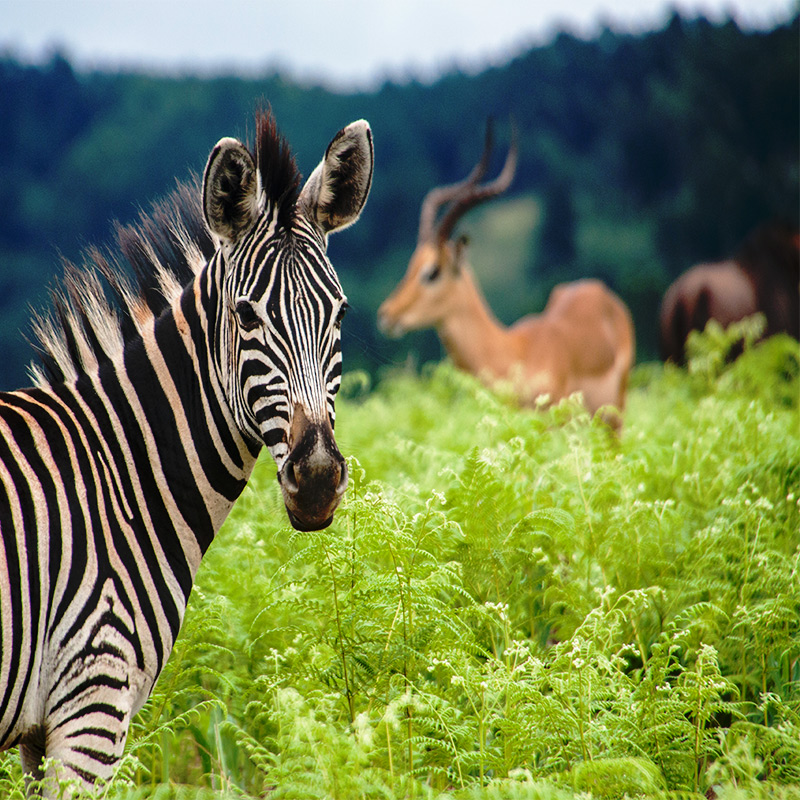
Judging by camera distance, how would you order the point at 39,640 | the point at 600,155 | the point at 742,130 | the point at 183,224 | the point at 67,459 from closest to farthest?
the point at 39,640 < the point at 67,459 < the point at 183,224 < the point at 742,130 < the point at 600,155

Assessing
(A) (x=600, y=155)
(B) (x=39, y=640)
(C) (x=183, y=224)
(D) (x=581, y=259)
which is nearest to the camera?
(B) (x=39, y=640)

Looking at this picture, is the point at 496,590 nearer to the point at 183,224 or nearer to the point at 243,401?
the point at 243,401

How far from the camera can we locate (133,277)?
2.92 metres

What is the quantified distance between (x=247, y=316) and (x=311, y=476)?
0.59m

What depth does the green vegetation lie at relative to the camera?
99.0 inches

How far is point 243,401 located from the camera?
246cm

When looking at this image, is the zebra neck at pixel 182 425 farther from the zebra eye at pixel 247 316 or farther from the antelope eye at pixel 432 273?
the antelope eye at pixel 432 273

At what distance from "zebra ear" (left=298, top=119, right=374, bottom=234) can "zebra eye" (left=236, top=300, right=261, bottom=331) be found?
477mm

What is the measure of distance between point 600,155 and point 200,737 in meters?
49.3

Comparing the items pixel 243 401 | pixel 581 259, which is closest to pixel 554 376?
pixel 243 401

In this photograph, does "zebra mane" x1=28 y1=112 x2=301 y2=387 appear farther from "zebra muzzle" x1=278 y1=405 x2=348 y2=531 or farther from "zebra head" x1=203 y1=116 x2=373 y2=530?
"zebra muzzle" x1=278 y1=405 x2=348 y2=531

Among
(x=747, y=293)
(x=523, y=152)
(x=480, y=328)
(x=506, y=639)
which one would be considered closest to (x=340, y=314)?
(x=506, y=639)

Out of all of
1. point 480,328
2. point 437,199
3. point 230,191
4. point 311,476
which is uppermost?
point 437,199

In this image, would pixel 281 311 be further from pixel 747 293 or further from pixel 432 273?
pixel 747 293
